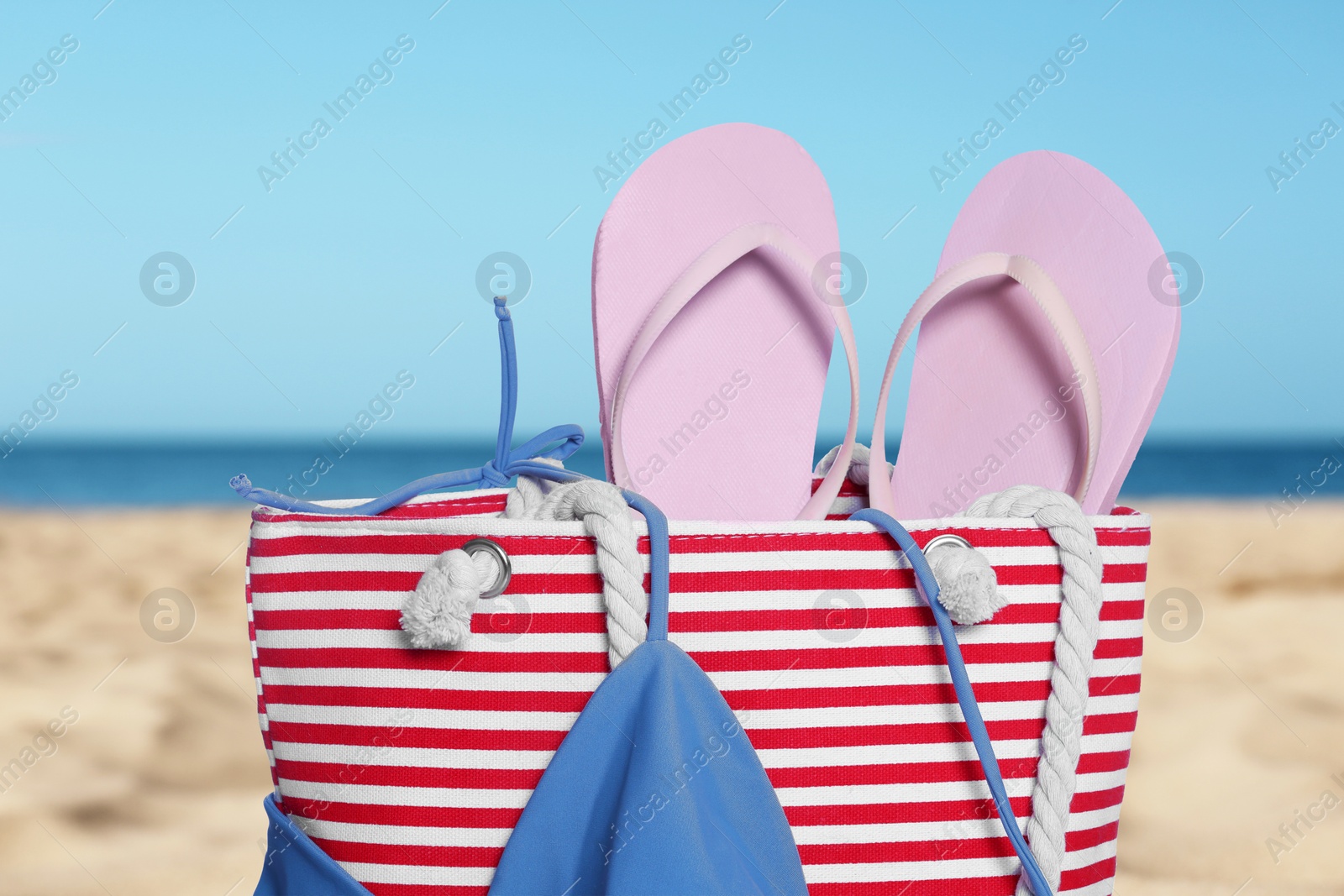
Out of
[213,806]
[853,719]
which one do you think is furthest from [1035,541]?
[213,806]

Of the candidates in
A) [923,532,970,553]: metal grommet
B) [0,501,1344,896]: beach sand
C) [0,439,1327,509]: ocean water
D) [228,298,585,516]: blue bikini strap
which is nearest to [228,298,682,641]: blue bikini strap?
[228,298,585,516]: blue bikini strap

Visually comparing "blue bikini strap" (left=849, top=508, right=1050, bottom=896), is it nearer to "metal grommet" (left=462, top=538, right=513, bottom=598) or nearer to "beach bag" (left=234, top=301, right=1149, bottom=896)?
"beach bag" (left=234, top=301, right=1149, bottom=896)

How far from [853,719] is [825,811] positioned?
8 cm

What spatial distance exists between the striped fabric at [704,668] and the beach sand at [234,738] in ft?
2.87

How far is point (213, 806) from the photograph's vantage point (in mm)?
1753

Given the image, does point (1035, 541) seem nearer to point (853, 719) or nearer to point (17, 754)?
point (853, 719)

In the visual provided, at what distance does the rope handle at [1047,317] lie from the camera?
0.92m

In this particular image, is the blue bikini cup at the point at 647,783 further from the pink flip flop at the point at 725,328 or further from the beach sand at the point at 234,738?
the beach sand at the point at 234,738

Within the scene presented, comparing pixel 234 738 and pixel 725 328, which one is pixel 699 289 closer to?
pixel 725 328

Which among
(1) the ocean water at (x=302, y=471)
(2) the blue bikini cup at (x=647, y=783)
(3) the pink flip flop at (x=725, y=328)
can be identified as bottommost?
(2) the blue bikini cup at (x=647, y=783)

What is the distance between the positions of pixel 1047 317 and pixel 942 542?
347 millimetres

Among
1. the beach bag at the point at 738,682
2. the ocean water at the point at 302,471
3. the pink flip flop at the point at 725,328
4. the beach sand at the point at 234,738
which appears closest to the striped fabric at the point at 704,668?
the beach bag at the point at 738,682

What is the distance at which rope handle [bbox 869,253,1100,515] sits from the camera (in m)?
0.92

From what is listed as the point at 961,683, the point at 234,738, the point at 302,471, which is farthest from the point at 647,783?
the point at 302,471
